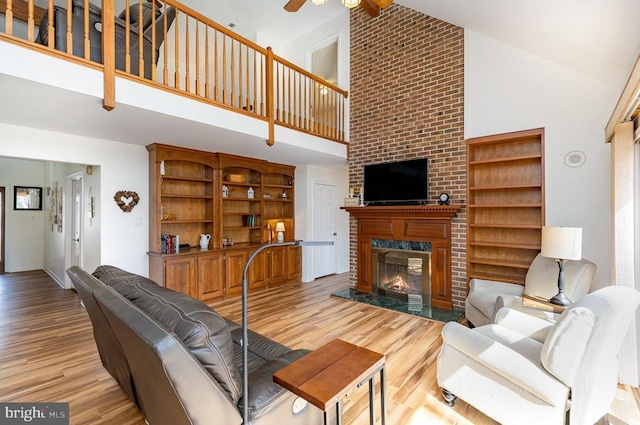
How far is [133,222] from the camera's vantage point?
429 centimetres

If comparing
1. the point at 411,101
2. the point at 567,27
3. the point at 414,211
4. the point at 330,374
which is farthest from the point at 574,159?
the point at 330,374

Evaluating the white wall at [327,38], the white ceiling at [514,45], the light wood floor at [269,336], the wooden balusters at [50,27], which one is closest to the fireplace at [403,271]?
the light wood floor at [269,336]

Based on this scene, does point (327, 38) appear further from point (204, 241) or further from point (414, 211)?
point (204, 241)

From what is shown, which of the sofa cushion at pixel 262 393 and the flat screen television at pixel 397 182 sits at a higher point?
the flat screen television at pixel 397 182

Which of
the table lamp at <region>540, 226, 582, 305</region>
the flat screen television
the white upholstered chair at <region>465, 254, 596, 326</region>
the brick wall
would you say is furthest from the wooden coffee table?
the flat screen television

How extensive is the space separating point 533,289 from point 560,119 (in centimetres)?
195

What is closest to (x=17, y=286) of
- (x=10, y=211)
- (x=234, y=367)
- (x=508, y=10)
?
(x=10, y=211)

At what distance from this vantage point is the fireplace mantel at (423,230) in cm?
407

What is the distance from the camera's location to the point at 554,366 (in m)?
1.58

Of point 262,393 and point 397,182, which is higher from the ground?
point 397,182

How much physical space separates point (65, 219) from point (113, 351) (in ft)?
16.2

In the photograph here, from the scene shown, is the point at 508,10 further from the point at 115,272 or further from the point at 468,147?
the point at 115,272

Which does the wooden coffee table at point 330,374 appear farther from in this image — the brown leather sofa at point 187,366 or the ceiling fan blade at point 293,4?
the ceiling fan blade at point 293,4

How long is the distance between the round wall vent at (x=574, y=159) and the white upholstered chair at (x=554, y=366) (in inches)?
80.9
